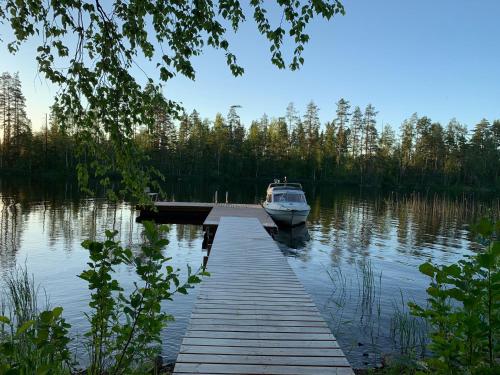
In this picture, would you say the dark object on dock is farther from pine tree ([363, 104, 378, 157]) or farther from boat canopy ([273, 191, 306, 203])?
pine tree ([363, 104, 378, 157])

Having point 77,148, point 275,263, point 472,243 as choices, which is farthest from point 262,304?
point 472,243

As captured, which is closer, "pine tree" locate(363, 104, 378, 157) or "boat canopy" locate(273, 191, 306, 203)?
"boat canopy" locate(273, 191, 306, 203)

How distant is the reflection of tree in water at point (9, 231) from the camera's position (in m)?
13.6

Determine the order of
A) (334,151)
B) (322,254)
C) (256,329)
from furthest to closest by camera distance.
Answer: (334,151) → (322,254) → (256,329)

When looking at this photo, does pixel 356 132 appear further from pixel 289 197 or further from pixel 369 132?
pixel 289 197

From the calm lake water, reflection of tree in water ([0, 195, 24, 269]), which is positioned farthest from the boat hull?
reflection of tree in water ([0, 195, 24, 269])

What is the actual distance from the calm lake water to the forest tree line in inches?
1833

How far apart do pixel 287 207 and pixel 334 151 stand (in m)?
61.3

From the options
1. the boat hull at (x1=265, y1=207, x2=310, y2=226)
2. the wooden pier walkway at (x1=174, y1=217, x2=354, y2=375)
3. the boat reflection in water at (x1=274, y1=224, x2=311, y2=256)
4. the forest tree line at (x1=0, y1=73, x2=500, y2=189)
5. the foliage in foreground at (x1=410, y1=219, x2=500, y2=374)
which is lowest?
the boat reflection in water at (x1=274, y1=224, x2=311, y2=256)

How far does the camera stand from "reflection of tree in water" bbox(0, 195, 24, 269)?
13.6 meters

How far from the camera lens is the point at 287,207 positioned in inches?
895

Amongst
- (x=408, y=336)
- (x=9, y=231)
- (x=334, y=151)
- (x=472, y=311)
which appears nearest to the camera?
(x=472, y=311)

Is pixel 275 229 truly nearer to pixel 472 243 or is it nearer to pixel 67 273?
pixel 67 273

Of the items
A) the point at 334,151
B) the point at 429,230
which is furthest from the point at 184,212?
the point at 334,151
